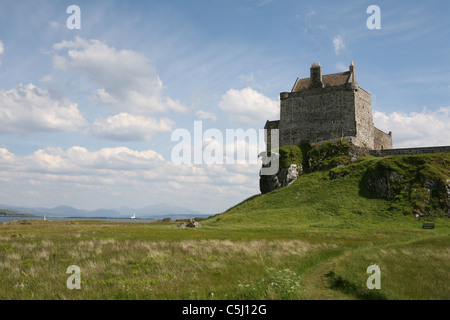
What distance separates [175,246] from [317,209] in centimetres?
3710

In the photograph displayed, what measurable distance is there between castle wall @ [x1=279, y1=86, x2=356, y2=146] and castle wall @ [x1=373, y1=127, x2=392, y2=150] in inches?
523

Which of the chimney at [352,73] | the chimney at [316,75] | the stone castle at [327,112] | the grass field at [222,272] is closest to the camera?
the grass field at [222,272]

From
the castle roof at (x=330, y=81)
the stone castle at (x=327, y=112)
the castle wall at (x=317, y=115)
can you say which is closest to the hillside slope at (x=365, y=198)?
the stone castle at (x=327, y=112)

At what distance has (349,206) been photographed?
179 feet

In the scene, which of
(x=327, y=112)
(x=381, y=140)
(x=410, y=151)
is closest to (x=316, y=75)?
(x=327, y=112)

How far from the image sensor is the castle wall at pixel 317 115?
75.1 metres

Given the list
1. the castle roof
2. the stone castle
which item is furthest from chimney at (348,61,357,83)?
the castle roof

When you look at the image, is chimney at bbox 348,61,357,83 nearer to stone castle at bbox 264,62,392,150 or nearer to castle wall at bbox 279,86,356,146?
stone castle at bbox 264,62,392,150

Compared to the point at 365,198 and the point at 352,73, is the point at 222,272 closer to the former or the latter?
the point at 365,198

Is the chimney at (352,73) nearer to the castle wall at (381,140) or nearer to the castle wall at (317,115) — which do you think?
the castle wall at (317,115)

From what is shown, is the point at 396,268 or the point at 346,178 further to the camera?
the point at 346,178

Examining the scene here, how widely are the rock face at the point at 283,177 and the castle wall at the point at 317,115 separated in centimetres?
998
